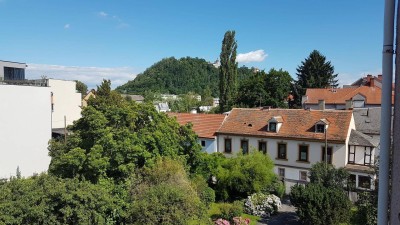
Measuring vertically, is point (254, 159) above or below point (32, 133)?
below

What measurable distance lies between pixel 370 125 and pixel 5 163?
3061 centimetres

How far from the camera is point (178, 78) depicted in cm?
14888

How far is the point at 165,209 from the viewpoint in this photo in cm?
1334

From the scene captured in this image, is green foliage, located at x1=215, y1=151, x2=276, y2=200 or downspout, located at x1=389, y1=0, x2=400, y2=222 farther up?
downspout, located at x1=389, y1=0, x2=400, y2=222

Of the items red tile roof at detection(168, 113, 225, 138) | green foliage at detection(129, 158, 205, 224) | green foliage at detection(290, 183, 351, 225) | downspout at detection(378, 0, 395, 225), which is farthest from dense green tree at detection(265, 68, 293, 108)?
downspout at detection(378, 0, 395, 225)

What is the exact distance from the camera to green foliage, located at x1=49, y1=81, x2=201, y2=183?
1541 centimetres

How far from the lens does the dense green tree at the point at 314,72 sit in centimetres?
5966

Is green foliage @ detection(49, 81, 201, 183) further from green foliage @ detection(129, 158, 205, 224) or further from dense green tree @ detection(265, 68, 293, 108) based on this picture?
dense green tree @ detection(265, 68, 293, 108)

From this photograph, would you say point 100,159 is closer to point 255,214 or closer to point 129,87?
point 255,214

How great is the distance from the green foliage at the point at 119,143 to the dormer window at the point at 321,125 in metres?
11.4

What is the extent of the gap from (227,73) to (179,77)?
101357mm

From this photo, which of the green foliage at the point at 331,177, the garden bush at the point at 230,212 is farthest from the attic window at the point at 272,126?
the garden bush at the point at 230,212

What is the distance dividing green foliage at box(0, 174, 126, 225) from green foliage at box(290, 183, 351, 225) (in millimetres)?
10744

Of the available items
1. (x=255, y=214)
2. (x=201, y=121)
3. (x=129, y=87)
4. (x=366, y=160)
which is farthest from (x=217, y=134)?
(x=129, y=87)
